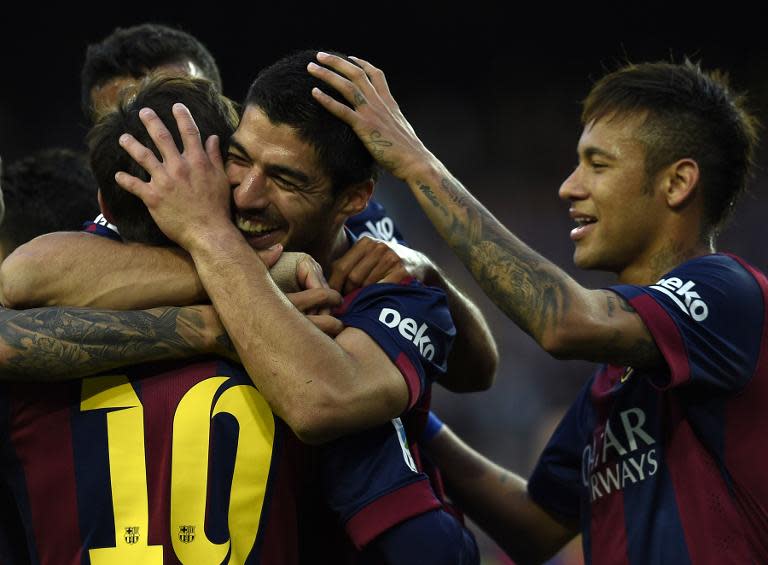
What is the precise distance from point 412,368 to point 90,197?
187 centimetres

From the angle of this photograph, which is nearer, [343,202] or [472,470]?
[343,202]

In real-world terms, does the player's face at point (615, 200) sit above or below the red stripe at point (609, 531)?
above

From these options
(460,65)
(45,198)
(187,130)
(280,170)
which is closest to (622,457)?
(280,170)

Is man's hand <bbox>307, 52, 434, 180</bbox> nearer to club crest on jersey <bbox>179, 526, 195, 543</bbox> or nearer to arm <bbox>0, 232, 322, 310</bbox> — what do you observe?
arm <bbox>0, 232, 322, 310</bbox>

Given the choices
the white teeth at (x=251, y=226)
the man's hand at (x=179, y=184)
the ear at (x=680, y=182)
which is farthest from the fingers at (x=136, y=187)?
the ear at (x=680, y=182)

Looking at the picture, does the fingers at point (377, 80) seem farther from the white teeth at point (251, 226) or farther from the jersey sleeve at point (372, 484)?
the jersey sleeve at point (372, 484)

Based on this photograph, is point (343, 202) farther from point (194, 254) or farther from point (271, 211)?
point (194, 254)

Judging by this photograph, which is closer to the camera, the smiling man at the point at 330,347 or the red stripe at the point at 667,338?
the smiling man at the point at 330,347

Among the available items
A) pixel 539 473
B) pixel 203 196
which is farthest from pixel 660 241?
pixel 203 196

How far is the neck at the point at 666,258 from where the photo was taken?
310cm

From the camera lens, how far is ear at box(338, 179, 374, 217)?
294 cm

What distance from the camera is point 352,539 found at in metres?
2.45

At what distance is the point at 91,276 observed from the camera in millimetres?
2426

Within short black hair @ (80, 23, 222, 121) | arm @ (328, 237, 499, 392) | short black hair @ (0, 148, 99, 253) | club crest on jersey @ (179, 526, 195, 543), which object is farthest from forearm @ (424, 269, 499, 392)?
short black hair @ (80, 23, 222, 121)
